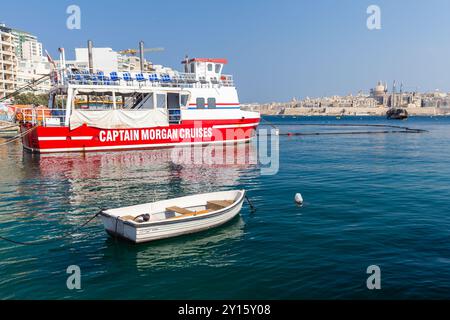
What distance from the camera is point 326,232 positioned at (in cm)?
1377

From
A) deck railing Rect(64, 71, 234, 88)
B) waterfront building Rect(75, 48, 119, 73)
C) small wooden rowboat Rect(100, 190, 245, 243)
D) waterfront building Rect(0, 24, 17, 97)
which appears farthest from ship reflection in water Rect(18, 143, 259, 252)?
waterfront building Rect(0, 24, 17, 97)

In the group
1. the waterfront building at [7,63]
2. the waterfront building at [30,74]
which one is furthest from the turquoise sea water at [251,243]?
the waterfront building at [30,74]

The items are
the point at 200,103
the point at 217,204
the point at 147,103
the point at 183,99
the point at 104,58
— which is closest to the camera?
the point at 217,204

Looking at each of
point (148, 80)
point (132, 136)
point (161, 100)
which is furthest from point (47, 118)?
point (161, 100)

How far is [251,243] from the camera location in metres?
12.8

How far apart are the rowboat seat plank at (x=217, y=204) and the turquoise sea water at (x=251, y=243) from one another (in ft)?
2.59

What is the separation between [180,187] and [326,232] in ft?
35.6

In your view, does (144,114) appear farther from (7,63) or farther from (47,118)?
(7,63)

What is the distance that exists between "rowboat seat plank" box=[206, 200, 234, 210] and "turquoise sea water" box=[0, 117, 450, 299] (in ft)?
2.59

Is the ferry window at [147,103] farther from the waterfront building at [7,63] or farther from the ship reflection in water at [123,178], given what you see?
the waterfront building at [7,63]

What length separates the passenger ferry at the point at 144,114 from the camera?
35531 mm

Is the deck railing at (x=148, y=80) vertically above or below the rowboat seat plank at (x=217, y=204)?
above

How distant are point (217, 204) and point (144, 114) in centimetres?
2544
